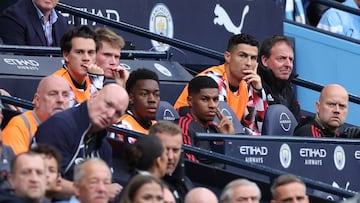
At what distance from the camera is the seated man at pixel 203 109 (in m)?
13.3

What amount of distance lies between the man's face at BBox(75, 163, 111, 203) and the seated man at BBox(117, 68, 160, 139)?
2241 millimetres

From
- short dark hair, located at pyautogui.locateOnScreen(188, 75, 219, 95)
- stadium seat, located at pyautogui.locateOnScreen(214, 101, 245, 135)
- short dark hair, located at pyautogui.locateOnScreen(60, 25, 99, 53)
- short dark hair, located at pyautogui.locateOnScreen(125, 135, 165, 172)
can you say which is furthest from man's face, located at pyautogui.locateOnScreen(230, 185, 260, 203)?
stadium seat, located at pyautogui.locateOnScreen(214, 101, 245, 135)

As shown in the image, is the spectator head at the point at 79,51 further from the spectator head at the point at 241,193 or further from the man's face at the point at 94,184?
the man's face at the point at 94,184

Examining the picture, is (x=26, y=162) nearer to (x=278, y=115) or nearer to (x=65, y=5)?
(x=278, y=115)

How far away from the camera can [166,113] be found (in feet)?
45.4

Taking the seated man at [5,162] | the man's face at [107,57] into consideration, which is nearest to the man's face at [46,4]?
the man's face at [107,57]

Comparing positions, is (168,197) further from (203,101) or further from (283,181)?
(203,101)

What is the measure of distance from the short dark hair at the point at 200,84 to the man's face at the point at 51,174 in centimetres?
304

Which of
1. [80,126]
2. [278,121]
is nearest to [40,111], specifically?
[80,126]

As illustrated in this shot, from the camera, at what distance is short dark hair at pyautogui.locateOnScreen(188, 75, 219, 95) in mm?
13500

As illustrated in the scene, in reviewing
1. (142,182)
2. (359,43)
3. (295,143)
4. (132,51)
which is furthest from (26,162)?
(359,43)

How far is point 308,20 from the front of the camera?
19.0 meters

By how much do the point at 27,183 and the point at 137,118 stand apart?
2971mm

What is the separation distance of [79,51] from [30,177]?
120 inches
